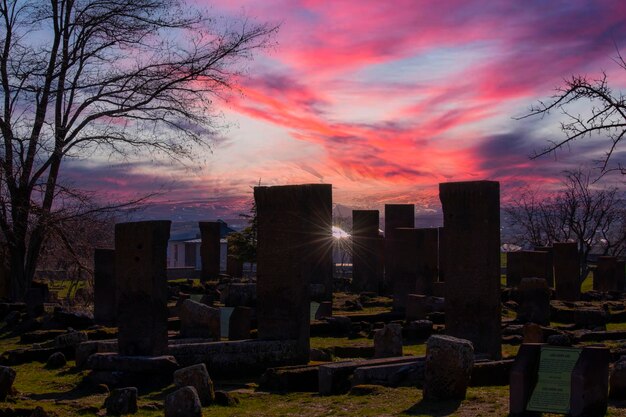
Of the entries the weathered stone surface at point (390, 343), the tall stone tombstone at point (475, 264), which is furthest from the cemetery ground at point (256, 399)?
the weathered stone surface at point (390, 343)

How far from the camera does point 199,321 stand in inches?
679

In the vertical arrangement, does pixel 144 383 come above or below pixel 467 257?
below

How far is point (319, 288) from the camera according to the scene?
28.8 meters

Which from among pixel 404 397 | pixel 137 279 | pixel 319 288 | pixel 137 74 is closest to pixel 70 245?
pixel 137 74

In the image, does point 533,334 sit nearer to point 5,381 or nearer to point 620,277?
point 5,381

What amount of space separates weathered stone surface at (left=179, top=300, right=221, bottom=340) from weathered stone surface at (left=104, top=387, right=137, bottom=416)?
234 inches

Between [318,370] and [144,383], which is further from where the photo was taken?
[144,383]

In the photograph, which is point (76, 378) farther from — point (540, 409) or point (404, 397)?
point (540, 409)

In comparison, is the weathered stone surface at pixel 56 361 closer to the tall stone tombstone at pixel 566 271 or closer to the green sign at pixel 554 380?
the green sign at pixel 554 380

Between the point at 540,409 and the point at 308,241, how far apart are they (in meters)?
7.34

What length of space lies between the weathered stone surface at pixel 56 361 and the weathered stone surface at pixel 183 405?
6136mm

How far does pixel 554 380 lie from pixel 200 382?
4.68 meters

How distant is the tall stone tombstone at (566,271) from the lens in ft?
103

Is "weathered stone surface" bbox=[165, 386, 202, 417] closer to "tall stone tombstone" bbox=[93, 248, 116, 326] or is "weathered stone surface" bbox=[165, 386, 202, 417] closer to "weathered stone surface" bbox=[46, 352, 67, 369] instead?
"weathered stone surface" bbox=[46, 352, 67, 369]
